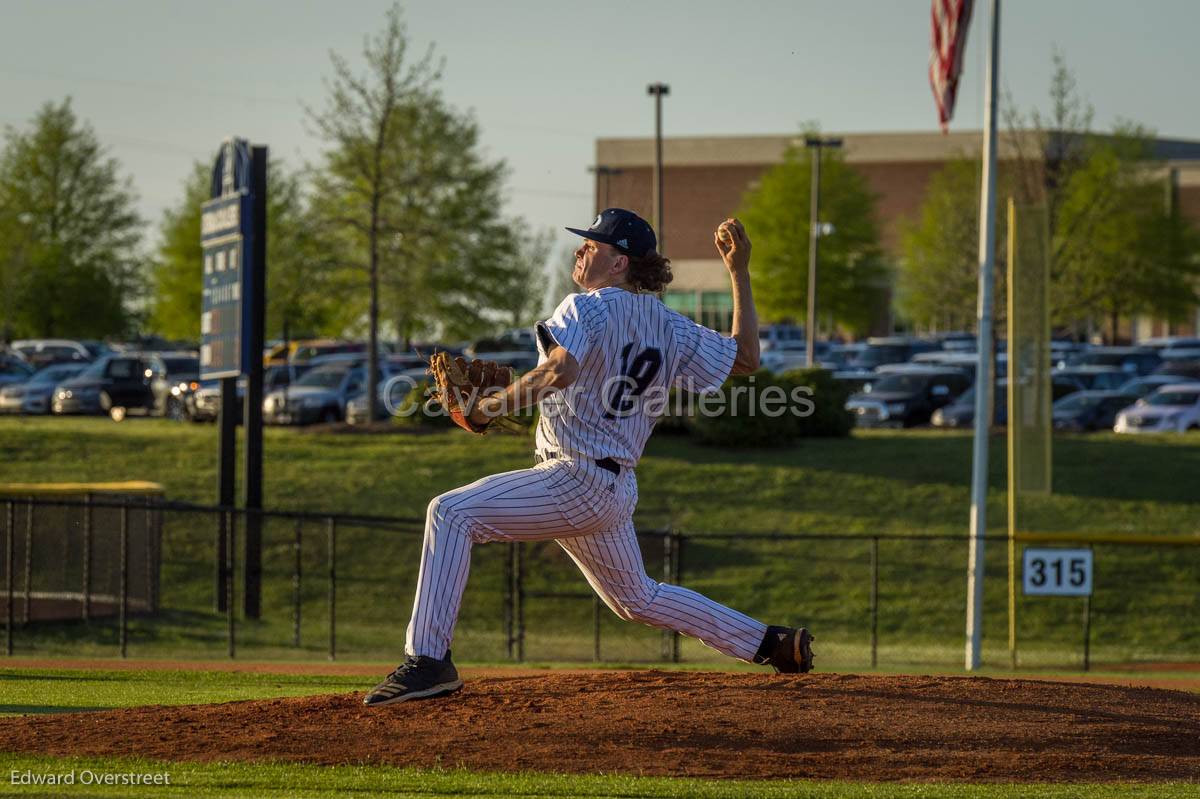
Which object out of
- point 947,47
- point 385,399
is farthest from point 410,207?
point 947,47

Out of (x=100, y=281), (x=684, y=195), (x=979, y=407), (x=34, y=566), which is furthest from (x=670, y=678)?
(x=684, y=195)

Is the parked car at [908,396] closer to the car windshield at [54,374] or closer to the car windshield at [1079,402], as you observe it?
the car windshield at [1079,402]

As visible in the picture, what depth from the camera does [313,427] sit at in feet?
103

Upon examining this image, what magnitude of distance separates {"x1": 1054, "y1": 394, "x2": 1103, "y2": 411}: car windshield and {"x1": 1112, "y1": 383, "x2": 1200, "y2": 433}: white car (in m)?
0.71

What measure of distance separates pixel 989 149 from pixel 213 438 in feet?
56.7

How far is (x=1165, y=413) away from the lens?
34156mm

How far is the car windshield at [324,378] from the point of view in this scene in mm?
36594

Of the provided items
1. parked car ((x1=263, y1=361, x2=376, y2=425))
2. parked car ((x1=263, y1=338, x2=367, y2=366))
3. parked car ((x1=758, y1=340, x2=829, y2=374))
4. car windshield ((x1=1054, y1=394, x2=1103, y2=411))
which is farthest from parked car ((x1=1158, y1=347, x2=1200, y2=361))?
parked car ((x1=263, y1=338, x2=367, y2=366))

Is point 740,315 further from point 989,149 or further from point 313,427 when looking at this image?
point 313,427

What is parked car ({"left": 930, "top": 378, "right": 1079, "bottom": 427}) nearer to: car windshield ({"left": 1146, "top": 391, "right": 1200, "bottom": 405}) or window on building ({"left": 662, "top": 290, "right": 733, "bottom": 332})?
car windshield ({"left": 1146, "top": 391, "right": 1200, "bottom": 405})

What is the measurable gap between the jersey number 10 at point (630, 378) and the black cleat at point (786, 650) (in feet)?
4.41

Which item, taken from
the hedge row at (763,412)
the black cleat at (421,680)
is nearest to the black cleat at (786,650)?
the black cleat at (421,680)

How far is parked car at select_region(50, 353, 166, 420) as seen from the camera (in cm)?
3816

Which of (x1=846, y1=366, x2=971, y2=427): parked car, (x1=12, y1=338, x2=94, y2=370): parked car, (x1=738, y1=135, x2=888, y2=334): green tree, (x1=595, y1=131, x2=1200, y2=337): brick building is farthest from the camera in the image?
(x1=595, y1=131, x2=1200, y2=337): brick building
